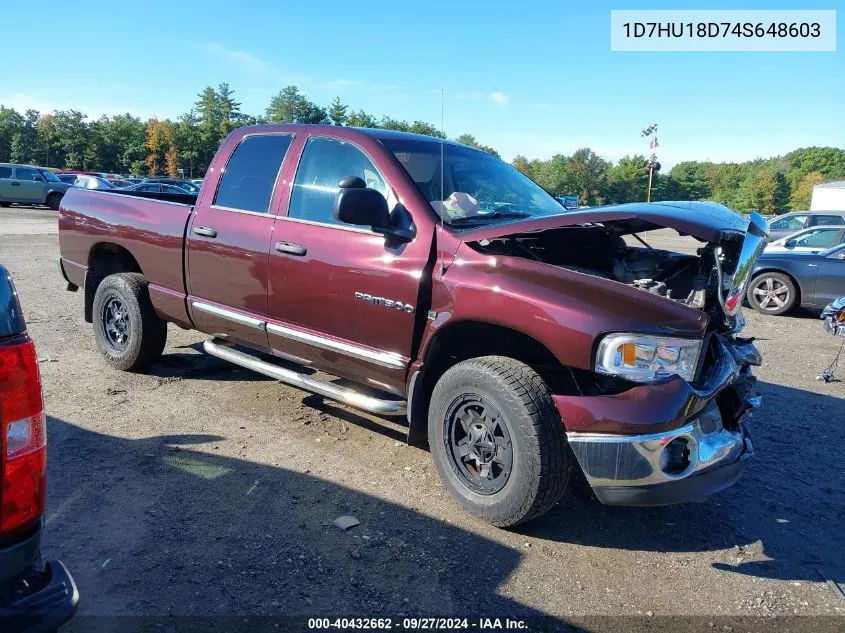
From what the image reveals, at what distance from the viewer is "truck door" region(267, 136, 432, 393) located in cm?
358

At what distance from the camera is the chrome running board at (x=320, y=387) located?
3670mm

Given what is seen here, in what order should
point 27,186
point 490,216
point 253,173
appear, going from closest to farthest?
point 490,216 < point 253,173 < point 27,186

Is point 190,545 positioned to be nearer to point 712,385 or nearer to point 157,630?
point 157,630

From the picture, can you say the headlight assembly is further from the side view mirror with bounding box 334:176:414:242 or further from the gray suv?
the gray suv

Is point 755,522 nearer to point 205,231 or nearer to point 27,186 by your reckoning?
point 205,231

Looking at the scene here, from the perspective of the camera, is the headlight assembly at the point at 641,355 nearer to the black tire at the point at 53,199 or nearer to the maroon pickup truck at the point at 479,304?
the maroon pickup truck at the point at 479,304

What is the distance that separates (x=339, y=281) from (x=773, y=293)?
347 inches

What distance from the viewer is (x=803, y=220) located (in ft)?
52.9

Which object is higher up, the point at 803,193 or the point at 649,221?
the point at 803,193

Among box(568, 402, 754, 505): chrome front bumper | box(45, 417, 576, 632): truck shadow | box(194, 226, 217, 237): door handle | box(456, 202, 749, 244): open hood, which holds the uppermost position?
box(456, 202, 749, 244): open hood

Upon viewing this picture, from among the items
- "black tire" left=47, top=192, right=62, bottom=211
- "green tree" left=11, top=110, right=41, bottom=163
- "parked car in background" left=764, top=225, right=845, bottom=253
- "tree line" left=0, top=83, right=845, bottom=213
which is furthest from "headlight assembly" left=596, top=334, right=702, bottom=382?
"green tree" left=11, top=110, right=41, bottom=163

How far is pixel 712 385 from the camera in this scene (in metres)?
3.00

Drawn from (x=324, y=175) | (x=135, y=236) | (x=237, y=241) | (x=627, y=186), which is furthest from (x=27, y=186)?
(x=627, y=186)

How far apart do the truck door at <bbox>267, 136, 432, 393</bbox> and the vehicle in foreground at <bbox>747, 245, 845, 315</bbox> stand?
314 inches
